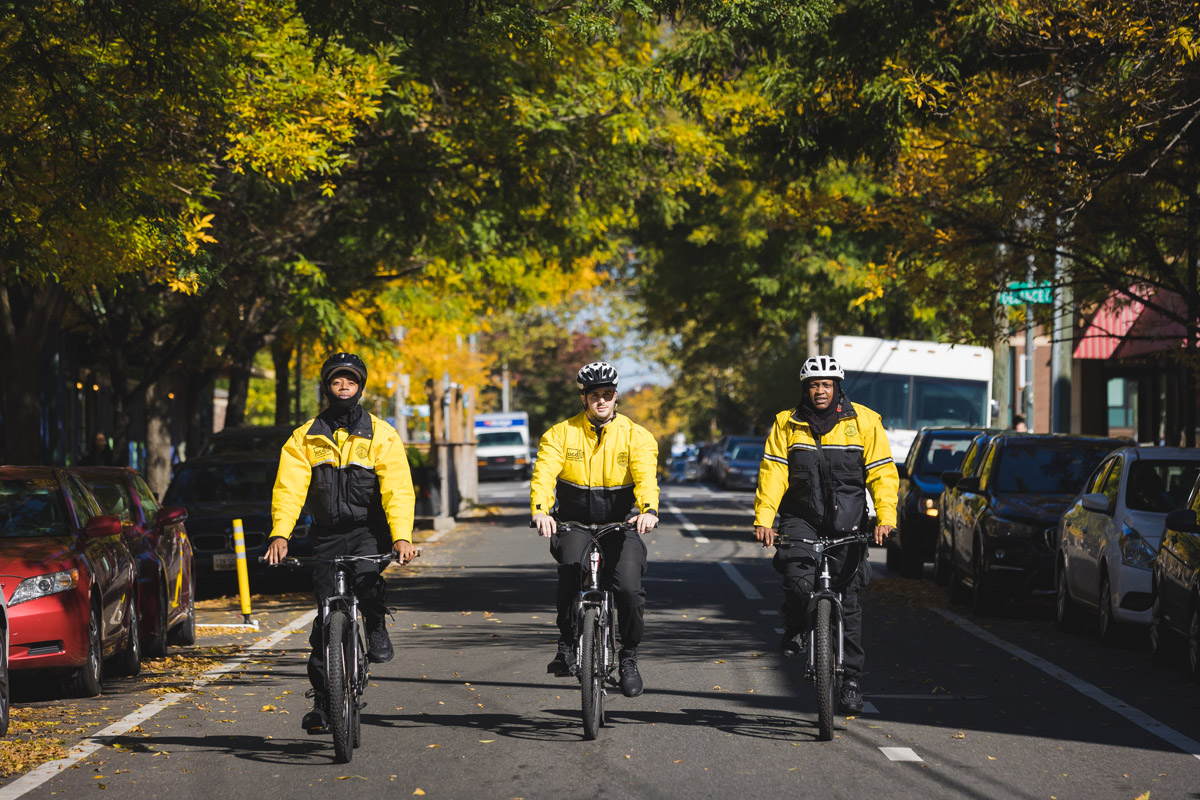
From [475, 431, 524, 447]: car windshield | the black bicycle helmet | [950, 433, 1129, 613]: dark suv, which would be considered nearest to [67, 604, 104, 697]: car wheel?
the black bicycle helmet

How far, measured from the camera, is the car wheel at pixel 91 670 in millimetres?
10164

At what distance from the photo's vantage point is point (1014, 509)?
1519 centimetres

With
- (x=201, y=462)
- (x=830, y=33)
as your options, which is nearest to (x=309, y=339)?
(x=201, y=462)

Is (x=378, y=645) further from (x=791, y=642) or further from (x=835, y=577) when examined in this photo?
(x=835, y=577)

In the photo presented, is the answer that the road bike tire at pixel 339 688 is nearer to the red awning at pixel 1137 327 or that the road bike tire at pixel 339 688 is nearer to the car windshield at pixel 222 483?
the car windshield at pixel 222 483

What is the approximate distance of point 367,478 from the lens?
817cm

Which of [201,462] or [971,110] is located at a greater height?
[971,110]

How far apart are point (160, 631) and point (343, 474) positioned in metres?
4.83

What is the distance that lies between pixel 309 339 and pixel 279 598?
9741mm

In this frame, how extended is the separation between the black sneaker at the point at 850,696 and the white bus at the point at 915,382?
61.7 feet

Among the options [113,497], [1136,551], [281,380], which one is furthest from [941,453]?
[281,380]

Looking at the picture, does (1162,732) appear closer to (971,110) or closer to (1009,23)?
(1009,23)

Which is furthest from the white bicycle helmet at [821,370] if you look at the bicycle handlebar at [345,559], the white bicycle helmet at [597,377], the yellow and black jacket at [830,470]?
the bicycle handlebar at [345,559]

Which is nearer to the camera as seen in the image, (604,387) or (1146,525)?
(604,387)
